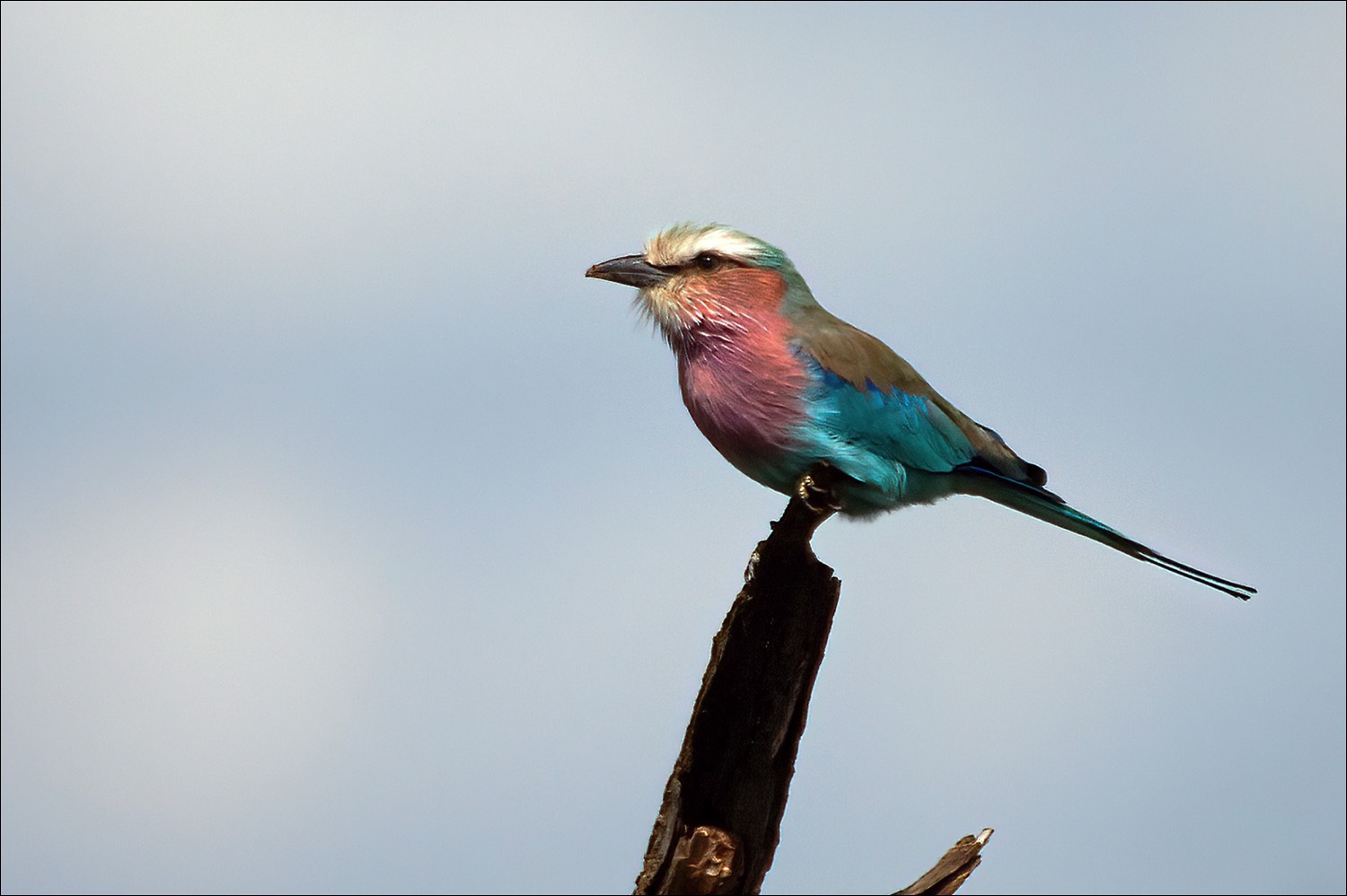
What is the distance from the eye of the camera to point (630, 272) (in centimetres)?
752

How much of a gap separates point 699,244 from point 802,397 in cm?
117

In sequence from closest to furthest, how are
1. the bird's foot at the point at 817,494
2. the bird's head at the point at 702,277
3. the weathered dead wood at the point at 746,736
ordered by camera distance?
the weathered dead wood at the point at 746,736
the bird's foot at the point at 817,494
the bird's head at the point at 702,277

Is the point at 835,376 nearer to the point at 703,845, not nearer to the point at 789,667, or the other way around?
the point at 789,667

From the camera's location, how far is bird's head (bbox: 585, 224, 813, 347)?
711 centimetres

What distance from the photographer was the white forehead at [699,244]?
7359mm

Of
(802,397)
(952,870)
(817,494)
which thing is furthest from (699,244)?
(952,870)

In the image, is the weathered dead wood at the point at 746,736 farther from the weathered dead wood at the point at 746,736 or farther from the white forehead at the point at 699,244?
the white forehead at the point at 699,244

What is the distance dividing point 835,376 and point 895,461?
0.51 meters

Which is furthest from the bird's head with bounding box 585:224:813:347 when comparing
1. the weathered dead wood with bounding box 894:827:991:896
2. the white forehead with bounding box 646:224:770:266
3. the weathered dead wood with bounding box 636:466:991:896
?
the weathered dead wood with bounding box 894:827:991:896

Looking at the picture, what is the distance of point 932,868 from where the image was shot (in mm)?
5969

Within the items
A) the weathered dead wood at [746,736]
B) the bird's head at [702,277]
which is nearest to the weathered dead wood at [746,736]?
the weathered dead wood at [746,736]

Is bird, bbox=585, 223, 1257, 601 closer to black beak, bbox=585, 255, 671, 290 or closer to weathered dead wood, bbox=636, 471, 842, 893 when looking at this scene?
black beak, bbox=585, 255, 671, 290

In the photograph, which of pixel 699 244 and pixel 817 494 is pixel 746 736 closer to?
pixel 817 494

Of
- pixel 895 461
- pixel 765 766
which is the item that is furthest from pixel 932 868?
pixel 895 461
